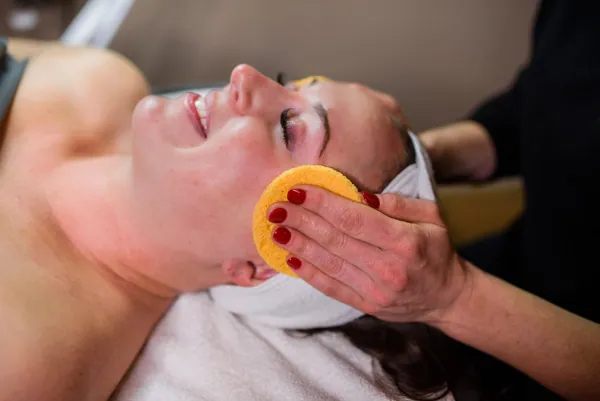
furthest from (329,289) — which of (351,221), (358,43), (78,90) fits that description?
(358,43)

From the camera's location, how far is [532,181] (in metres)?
1.19

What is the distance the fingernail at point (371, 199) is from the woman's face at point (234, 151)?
0.08m

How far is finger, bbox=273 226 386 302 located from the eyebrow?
6.3 inches

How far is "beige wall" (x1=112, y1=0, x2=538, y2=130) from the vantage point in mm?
1682

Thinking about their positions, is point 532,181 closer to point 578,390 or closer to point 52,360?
point 578,390

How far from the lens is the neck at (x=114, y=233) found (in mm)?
953

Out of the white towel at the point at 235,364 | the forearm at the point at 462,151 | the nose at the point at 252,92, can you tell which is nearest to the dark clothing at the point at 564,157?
the forearm at the point at 462,151

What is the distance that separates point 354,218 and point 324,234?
0.04m

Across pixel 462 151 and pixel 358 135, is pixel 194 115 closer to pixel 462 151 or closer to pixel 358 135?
pixel 358 135

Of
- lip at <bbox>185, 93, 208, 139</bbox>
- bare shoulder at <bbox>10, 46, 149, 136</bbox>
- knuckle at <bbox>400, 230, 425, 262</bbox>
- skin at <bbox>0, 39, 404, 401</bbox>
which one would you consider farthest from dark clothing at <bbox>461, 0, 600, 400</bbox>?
bare shoulder at <bbox>10, 46, 149, 136</bbox>

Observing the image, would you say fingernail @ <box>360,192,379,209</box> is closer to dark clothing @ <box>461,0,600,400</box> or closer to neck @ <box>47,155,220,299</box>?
neck @ <box>47,155,220,299</box>

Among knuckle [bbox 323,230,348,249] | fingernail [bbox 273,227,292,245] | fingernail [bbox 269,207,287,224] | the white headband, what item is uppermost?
fingernail [bbox 269,207,287,224]

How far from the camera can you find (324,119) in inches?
35.1

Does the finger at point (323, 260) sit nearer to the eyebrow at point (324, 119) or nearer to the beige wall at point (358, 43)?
the eyebrow at point (324, 119)
